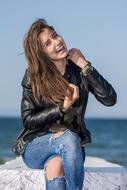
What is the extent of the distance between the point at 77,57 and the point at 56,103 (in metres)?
0.35

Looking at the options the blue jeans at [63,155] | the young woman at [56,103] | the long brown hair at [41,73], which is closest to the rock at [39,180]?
the young woman at [56,103]

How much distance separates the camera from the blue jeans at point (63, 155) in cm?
Result: 384

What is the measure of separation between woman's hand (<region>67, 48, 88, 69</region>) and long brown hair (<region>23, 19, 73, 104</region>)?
139 mm

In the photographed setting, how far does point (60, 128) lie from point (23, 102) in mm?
289

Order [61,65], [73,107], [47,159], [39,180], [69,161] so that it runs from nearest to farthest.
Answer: [69,161] → [47,159] → [73,107] → [61,65] → [39,180]

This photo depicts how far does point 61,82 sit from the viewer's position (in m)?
3.99

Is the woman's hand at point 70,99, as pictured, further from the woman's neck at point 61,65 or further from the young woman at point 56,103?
the woman's neck at point 61,65

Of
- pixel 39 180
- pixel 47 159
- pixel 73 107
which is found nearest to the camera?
pixel 47 159

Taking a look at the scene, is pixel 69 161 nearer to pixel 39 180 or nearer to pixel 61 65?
pixel 61 65

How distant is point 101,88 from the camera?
4027 mm

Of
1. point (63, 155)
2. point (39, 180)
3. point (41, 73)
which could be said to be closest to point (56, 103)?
point (41, 73)

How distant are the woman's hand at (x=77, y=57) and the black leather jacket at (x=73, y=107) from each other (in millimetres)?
57

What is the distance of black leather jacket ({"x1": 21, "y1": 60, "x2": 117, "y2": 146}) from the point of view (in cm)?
392

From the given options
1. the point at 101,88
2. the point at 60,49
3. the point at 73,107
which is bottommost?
the point at 73,107
